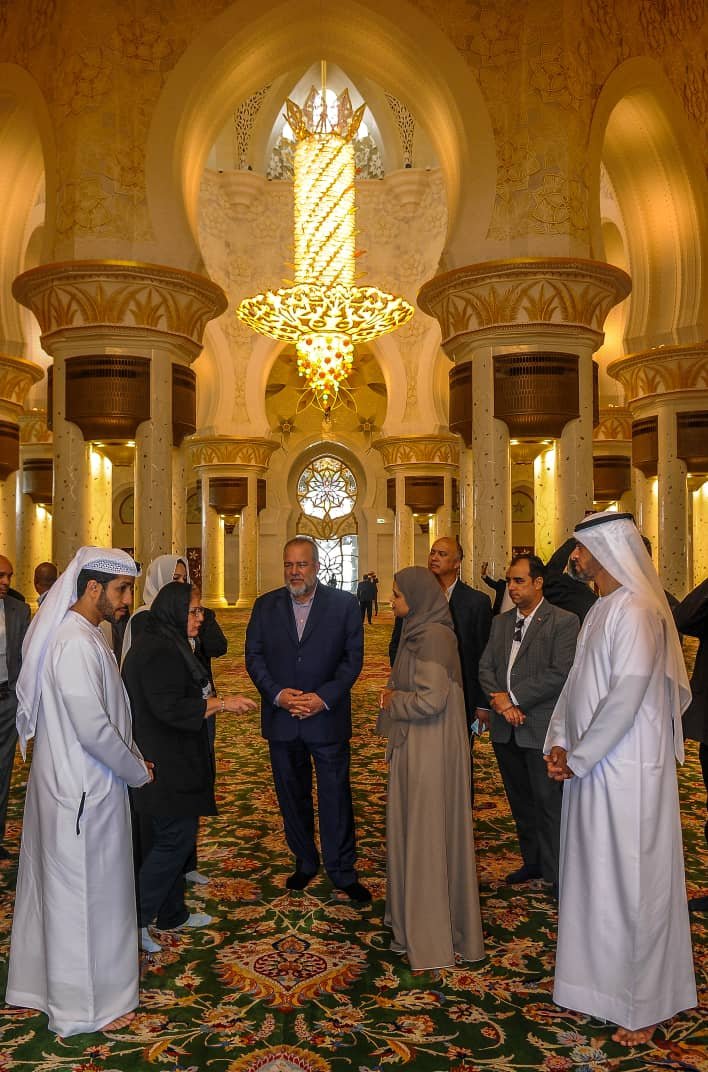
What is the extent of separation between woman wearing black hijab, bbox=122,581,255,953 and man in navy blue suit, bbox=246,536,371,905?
60 centimetres

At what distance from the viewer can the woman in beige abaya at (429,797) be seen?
305 cm

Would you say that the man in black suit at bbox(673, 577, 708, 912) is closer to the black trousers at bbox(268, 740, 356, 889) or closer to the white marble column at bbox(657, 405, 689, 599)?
the black trousers at bbox(268, 740, 356, 889)

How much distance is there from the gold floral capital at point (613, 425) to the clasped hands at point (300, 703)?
1244 cm

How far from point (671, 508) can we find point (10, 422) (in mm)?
7727

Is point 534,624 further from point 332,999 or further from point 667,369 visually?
point 667,369

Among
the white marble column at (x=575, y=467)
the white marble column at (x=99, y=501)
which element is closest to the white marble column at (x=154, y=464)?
the white marble column at (x=99, y=501)

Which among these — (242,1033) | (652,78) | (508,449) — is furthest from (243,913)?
(652,78)

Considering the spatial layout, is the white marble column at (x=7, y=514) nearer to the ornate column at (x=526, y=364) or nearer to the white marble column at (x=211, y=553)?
the ornate column at (x=526, y=364)

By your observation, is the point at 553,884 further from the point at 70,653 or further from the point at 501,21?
the point at 501,21

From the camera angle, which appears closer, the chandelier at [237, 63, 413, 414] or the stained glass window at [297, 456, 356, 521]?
the chandelier at [237, 63, 413, 414]

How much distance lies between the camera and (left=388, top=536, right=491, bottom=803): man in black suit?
466 cm

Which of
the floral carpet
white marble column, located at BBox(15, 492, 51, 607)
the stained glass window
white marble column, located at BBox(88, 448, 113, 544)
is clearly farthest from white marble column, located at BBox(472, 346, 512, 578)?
the stained glass window

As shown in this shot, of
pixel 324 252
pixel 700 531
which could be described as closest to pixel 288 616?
pixel 700 531

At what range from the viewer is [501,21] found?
8.56m
